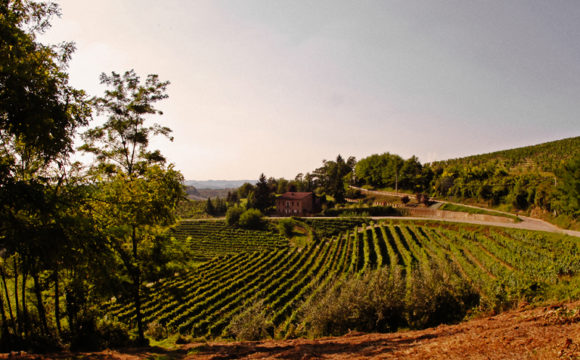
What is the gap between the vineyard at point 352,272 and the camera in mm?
15703

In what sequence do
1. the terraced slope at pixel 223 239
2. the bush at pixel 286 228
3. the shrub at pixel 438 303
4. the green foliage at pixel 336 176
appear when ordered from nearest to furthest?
1. the shrub at pixel 438 303
2. the terraced slope at pixel 223 239
3. the bush at pixel 286 228
4. the green foliage at pixel 336 176

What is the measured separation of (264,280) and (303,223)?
33.7 m

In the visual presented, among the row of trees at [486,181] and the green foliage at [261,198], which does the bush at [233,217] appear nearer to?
the green foliage at [261,198]

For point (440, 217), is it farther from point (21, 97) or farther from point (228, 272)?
point (21, 97)

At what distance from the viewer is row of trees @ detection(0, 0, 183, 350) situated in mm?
5992

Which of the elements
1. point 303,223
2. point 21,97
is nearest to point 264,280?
point 21,97

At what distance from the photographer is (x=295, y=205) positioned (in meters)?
79.7

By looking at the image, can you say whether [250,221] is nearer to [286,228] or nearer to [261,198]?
[286,228]

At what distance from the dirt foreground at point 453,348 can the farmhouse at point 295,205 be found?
2710 inches

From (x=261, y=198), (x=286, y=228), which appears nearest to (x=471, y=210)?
(x=286, y=228)

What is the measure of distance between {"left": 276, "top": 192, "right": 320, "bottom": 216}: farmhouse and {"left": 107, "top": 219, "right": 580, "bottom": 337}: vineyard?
29.9m

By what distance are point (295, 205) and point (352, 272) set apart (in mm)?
51099

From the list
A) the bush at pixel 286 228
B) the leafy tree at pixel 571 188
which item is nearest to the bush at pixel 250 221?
the bush at pixel 286 228

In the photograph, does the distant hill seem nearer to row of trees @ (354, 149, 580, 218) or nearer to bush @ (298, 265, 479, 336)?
row of trees @ (354, 149, 580, 218)
